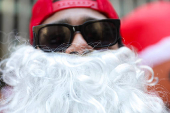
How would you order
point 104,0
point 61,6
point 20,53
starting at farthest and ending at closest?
point 104,0 → point 61,6 → point 20,53

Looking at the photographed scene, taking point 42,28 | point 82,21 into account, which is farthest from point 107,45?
point 42,28

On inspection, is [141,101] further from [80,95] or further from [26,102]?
[26,102]

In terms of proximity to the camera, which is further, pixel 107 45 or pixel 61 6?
pixel 61 6

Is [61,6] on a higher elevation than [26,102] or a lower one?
higher

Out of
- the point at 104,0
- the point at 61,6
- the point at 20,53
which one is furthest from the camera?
the point at 104,0

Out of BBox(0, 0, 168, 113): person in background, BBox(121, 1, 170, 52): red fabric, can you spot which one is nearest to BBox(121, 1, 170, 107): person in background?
BBox(121, 1, 170, 52): red fabric

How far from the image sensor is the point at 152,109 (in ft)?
1.47

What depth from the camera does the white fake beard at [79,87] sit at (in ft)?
1.42

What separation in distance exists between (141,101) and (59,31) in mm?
382

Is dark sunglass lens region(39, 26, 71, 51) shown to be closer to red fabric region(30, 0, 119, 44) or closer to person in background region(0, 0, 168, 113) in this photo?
person in background region(0, 0, 168, 113)

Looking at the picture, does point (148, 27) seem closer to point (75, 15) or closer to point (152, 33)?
point (152, 33)

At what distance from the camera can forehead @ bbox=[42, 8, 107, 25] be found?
0.72m

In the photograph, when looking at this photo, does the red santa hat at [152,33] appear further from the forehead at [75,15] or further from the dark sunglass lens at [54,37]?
the dark sunglass lens at [54,37]

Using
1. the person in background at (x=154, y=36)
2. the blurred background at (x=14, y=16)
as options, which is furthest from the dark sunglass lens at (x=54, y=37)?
the blurred background at (x=14, y=16)
